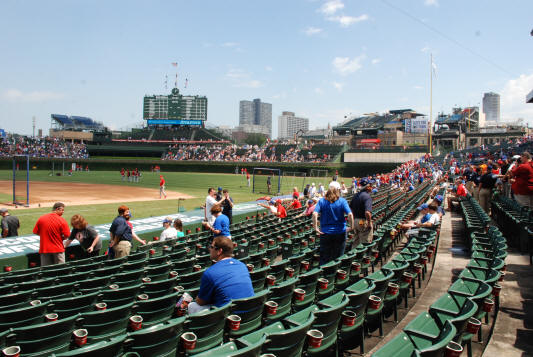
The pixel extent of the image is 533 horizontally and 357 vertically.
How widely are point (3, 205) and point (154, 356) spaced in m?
25.9

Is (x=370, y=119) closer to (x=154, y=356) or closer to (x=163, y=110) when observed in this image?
(x=163, y=110)

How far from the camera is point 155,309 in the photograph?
4.22 metres

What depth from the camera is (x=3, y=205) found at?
23.6 m

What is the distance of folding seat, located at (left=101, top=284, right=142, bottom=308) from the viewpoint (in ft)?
15.6

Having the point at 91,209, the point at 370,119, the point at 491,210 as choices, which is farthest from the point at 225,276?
the point at 370,119

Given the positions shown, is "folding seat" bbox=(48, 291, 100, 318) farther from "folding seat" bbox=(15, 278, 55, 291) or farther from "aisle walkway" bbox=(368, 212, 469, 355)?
"aisle walkway" bbox=(368, 212, 469, 355)

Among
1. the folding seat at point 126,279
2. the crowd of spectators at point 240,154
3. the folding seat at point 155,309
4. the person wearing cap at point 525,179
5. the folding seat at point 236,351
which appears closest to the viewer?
the folding seat at point 236,351

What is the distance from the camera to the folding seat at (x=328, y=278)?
5.18 metres

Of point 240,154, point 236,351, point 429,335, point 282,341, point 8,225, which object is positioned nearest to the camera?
point 236,351

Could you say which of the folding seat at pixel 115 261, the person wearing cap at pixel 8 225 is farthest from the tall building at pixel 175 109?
the folding seat at pixel 115 261

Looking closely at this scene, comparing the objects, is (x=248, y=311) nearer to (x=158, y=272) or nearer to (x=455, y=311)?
(x=455, y=311)

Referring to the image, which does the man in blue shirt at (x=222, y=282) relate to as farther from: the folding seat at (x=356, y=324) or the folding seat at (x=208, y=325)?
the folding seat at (x=356, y=324)

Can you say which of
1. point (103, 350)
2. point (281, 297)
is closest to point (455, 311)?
point (281, 297)

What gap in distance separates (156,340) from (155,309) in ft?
3.82
